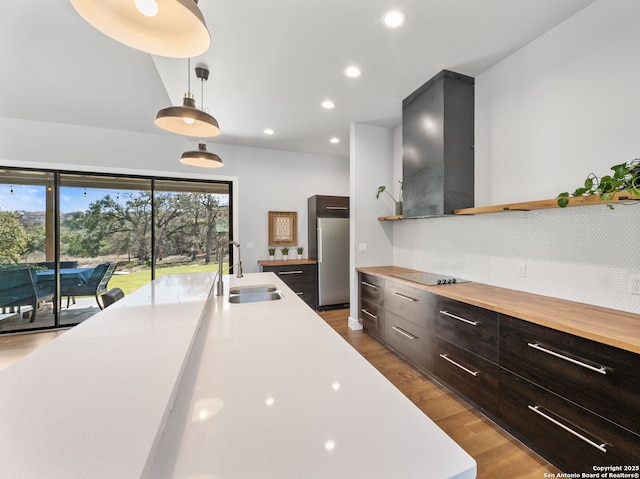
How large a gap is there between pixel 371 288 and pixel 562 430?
2.00 m

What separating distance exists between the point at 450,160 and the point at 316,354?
2159mm

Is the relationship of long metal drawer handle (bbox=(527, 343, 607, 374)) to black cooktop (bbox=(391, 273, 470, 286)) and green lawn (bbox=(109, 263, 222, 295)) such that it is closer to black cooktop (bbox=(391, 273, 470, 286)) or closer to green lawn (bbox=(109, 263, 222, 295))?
black cooktop (bbox=(391, 273, 470, 286))

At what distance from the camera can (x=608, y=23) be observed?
5.40 feet

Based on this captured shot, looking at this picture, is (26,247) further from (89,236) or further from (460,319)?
(460,319)

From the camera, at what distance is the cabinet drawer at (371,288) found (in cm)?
307

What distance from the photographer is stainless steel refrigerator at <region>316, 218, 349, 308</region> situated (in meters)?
4.35

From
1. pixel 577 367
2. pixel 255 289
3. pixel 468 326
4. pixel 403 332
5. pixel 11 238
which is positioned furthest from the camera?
pixel 11 238

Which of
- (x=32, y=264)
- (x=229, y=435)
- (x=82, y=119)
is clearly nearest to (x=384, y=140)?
(x=229, y=435)

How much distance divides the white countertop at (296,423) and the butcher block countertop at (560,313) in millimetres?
1124

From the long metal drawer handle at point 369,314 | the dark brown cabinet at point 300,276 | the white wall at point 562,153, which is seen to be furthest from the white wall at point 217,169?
the white wall at point 562,153

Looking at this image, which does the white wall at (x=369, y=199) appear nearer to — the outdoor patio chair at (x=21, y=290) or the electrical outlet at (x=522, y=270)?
the electrical outlet at (x=522, y=270)

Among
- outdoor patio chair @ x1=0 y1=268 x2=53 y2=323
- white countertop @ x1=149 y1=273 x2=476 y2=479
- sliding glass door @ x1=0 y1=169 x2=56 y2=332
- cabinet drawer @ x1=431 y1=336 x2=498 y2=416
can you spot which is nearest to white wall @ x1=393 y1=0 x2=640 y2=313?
cabinet drawer @ x1=431 y1=336 x2=498 y2=416

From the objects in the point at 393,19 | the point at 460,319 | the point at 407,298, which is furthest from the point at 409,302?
the point at 393,19

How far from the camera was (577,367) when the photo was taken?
4.37ft
